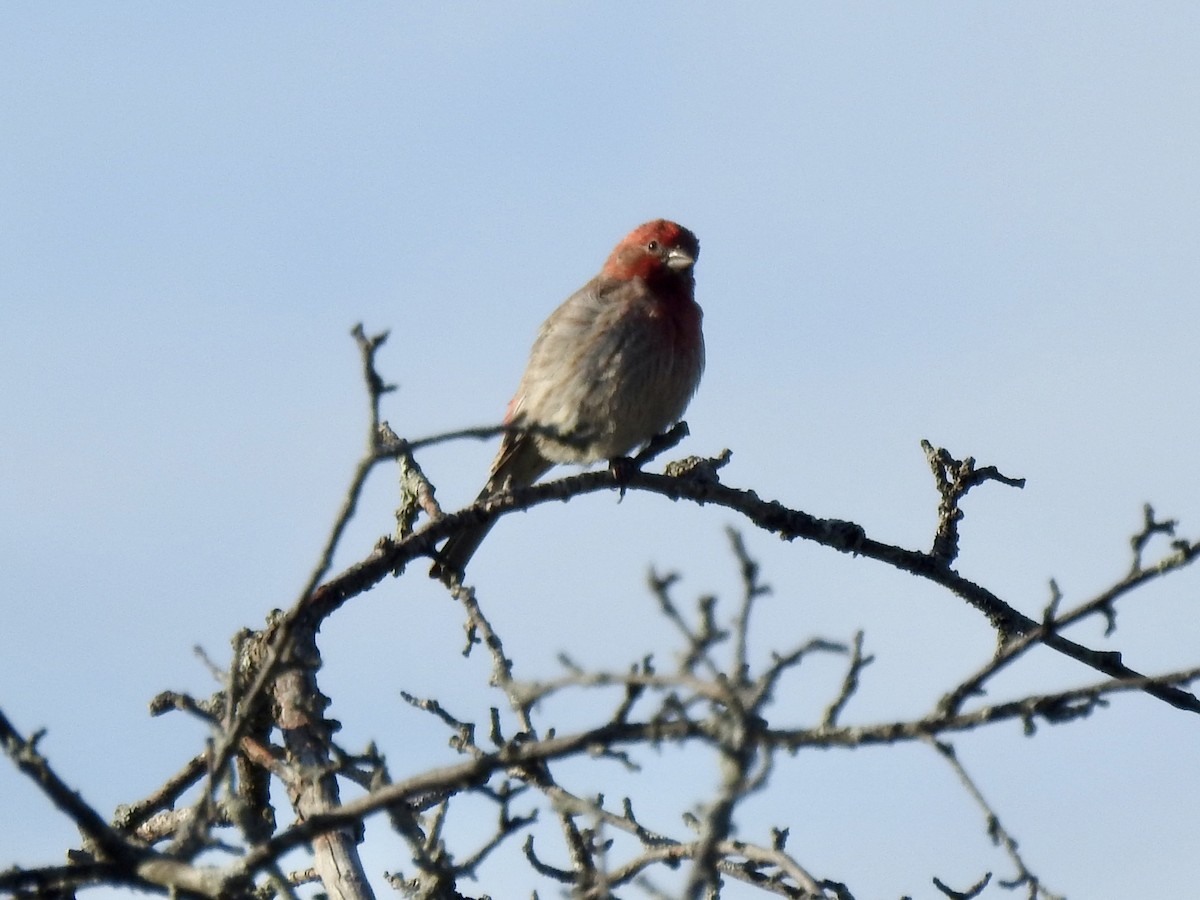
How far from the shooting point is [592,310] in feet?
33.2

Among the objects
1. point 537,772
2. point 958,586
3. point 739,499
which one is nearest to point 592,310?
point 739,499

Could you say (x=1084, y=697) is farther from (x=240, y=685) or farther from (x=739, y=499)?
(x=739, y=499)

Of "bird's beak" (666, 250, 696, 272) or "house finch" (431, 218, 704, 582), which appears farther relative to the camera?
"bird's beak" (666, 250, 696, 272)

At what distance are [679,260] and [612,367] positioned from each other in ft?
3.84

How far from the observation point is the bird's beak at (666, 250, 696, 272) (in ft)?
34.3

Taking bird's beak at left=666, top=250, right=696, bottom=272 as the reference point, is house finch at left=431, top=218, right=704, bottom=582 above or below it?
below

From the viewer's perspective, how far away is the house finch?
9516 mm

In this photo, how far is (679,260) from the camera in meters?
10.5

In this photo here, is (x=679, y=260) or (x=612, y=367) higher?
(x=679, y=260)

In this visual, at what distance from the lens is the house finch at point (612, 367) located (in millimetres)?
9516

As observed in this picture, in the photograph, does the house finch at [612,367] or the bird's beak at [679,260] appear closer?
the house finch at [612,367]

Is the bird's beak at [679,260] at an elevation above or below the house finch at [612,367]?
above

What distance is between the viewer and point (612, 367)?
31.6 feet

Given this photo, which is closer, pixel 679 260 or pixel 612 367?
pixel 612 367
